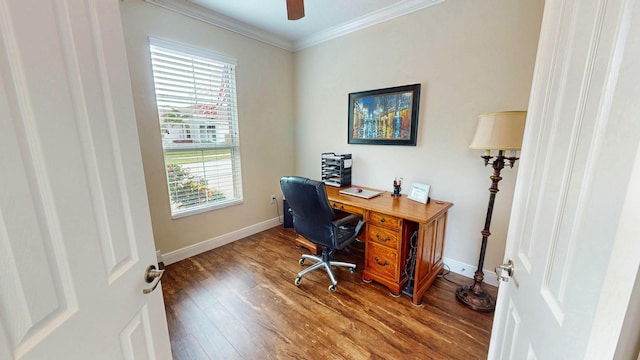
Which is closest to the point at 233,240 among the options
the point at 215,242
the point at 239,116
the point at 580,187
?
the point at 215,242

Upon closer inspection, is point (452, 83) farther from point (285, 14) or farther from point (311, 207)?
point (285, 14)

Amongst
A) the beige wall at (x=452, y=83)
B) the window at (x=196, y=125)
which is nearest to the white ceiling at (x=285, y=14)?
the beige wall at (x=452, y=83)

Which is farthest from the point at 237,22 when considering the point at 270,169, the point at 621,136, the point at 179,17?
the point at 621,136

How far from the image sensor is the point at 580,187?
521 millimetres

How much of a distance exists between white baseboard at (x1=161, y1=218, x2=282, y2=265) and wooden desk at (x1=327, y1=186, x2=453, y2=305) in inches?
62.3

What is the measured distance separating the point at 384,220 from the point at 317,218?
1.89ft

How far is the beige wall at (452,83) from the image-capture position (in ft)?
5.94

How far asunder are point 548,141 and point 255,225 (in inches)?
122

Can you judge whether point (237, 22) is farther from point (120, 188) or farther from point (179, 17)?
point (120, 188)

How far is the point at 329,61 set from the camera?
115 inches

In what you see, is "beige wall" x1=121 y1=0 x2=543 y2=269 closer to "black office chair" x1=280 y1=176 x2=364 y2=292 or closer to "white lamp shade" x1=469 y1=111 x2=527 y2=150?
"white lamp shade" x1=469 y1=111 x2=527 y2=150

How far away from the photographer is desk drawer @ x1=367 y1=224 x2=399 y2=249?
194cm

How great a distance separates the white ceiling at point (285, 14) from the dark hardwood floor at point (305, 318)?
2.62m

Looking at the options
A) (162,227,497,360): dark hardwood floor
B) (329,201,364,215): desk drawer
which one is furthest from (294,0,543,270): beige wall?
(162,227,497,360): dark hardwood floor
